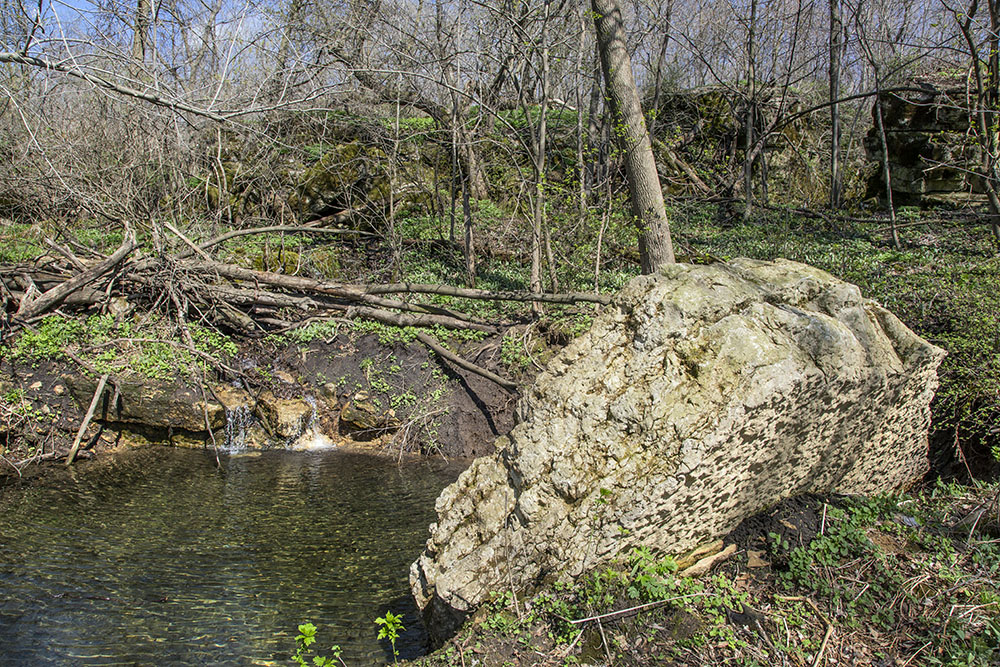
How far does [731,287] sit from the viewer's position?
4152 millimetres

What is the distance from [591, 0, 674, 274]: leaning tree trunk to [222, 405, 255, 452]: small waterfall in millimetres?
6147

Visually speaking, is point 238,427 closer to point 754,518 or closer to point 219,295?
point 219,295

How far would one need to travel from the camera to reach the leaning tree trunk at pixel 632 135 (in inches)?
363

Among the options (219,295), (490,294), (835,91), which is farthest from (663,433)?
(835,91)

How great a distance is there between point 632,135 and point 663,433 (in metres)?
6.77

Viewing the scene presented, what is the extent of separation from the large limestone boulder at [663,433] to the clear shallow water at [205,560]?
112cm

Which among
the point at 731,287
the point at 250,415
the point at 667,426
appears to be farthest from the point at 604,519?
the point at 250,415

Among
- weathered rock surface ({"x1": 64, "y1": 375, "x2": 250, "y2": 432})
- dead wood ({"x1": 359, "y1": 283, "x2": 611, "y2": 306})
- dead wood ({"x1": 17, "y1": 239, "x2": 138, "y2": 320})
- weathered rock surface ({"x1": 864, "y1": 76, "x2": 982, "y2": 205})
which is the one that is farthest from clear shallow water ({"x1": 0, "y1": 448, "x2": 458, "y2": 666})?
weathered rock surface ({"x1": 864, "y1": 76, "x2": 982, "y2": 205})

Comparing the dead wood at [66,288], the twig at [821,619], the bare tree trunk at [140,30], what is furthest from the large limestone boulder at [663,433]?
the dead wood at [66,288]

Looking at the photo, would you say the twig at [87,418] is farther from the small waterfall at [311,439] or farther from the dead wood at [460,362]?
the dead wood at [460,362]

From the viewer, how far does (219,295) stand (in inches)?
400

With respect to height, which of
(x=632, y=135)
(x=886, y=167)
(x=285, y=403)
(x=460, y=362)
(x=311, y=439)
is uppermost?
(x=632, y=135)

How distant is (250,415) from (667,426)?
7243mm

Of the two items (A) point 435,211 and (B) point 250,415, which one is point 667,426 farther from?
(A) point 435,211
